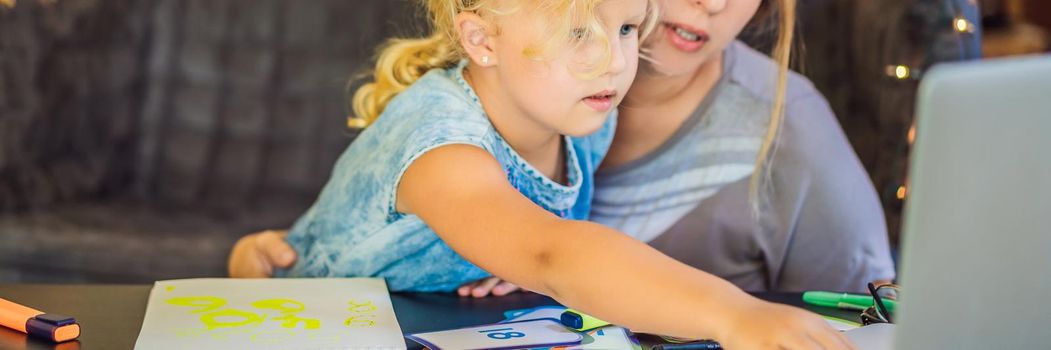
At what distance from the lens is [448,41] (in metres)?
1.32

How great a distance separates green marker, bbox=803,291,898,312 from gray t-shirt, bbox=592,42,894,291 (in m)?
0.43

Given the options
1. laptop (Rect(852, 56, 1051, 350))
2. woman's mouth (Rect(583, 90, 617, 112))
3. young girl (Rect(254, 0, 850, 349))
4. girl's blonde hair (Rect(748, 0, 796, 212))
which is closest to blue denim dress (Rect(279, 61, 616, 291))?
young girl (Rect(254, 0, 850, 349))

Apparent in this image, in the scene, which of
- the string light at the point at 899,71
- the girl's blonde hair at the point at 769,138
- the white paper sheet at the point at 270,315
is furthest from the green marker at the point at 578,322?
the string light at the point at 899,71

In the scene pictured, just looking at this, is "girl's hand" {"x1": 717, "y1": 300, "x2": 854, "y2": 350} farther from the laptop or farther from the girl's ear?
the girl's ear

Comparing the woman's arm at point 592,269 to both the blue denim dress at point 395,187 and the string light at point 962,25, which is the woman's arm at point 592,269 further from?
the string light at point 962,25

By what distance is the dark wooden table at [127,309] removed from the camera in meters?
0.96

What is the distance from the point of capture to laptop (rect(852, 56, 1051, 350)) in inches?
24.0

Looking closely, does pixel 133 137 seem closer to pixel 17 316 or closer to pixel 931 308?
pixel 17 316

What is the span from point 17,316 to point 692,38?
0.85 m

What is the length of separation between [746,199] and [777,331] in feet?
2.77

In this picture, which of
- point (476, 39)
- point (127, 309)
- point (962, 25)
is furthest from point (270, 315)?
point (962, 25)

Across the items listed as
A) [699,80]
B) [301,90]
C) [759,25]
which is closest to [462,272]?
[699,80]

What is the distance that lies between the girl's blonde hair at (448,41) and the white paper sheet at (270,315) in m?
0.28

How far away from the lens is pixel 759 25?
5.57 ft
